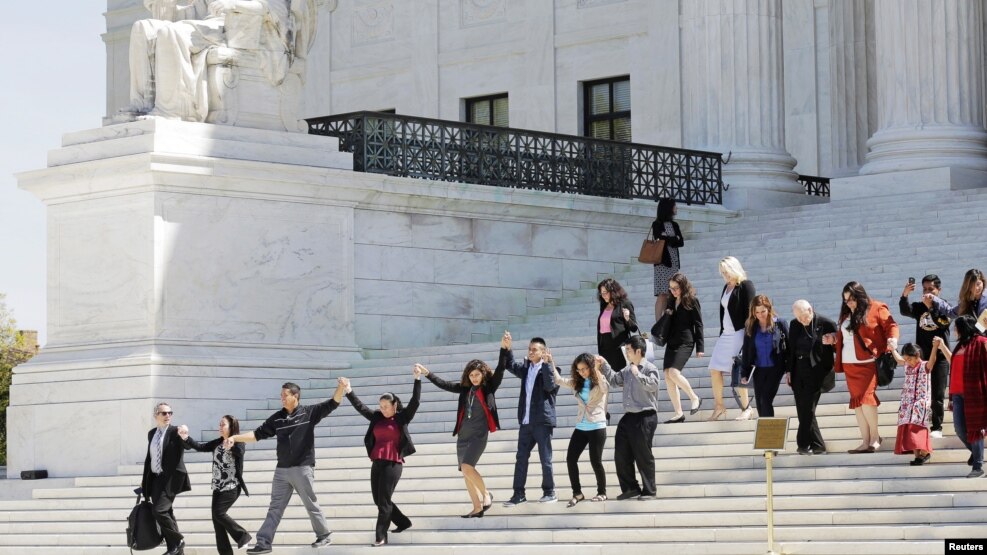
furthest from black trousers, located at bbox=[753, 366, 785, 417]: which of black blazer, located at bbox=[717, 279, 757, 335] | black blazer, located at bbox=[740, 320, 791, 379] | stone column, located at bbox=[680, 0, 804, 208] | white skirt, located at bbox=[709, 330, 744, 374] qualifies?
stone column, located at bbox=[680, 0, 804, 208]

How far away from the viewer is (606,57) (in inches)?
1337

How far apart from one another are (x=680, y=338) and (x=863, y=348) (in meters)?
2.06

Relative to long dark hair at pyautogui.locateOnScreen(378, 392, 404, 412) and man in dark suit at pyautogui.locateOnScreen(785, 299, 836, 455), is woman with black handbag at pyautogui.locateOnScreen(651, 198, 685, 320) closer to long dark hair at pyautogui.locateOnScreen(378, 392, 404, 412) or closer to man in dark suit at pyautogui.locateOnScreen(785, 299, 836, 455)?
man in dark suit at pyautogui.locateOnScreen(785, 299, 836, 455)

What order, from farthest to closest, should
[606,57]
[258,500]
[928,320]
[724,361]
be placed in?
[606,57] < [258,500] < [724,361] < [928,320]

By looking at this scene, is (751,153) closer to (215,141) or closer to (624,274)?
(624,274)

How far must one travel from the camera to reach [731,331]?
54.8 feet

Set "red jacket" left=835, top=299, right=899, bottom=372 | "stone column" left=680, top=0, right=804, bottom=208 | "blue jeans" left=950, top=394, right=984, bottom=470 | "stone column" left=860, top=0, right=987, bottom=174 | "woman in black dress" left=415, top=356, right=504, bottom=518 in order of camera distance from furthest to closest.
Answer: "stone column" left=680, top=0, right=804, bottom=208
"stone column" left=860, top=0, right=987, bottom=174
"woman in black dress" left=415, top=356, right=504, bottom=518
"red jacket" left=835, top=299, right=899, bottom=372
"blue jeans" left=950, top=394, right=984, bottom=470

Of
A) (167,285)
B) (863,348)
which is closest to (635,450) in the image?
(863,348)

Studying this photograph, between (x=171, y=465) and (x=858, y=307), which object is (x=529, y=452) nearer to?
(x=858, y=307)

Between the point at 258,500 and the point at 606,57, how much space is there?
17.5 metres

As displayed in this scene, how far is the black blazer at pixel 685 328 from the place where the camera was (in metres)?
17.0

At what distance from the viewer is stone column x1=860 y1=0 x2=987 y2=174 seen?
2609 centimetres

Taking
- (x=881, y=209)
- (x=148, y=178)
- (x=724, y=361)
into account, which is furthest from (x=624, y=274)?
(x=724, y=361)

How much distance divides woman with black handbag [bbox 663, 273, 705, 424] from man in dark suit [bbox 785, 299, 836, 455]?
1.38 meters
